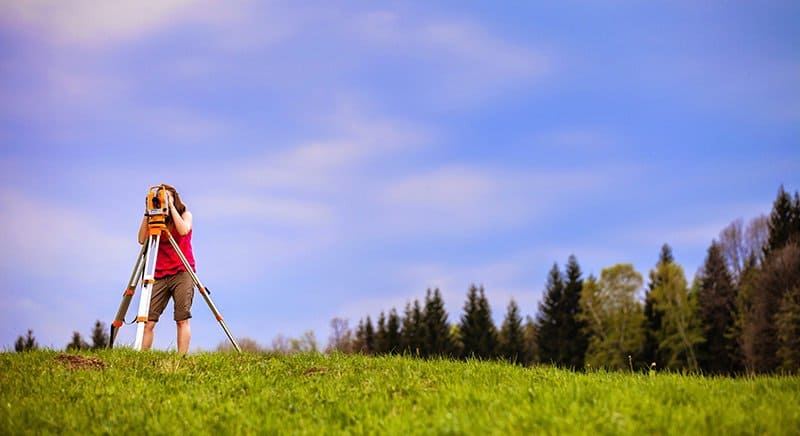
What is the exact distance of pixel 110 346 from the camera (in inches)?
505

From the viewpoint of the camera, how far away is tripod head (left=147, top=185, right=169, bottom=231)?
12953 millimetres

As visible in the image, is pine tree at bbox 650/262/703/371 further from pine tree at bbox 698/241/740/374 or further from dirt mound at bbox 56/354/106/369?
dirt mound at bbox 56/354/106/369

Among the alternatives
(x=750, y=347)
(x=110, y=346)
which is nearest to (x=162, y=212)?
(x=110, y=346)

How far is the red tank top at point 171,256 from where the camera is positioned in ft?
43.6

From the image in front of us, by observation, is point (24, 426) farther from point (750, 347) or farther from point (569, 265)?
point (569, 265)

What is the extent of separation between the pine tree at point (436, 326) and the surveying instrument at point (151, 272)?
5721 centimetres

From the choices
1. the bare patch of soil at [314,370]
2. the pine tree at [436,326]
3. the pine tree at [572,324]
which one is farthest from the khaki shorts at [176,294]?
the pine tree at [572,324]

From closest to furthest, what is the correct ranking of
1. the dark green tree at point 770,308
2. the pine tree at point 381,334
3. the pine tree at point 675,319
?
the dark green tree at point 770,308
the pine tree at point 675,319
the pine tree at point 381,334

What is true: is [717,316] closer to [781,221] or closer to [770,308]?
[781,221]

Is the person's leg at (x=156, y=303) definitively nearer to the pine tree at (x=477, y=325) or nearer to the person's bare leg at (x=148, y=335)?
the person's bare leg at (x=148, y=335)

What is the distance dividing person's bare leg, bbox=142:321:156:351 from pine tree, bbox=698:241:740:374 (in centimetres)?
6838

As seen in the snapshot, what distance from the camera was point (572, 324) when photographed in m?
76.5

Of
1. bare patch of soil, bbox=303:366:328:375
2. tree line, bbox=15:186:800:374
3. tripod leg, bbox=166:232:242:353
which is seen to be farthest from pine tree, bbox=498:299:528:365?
bare patch of soil, bbox=303:366:328:375

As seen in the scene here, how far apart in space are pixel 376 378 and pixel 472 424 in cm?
299
